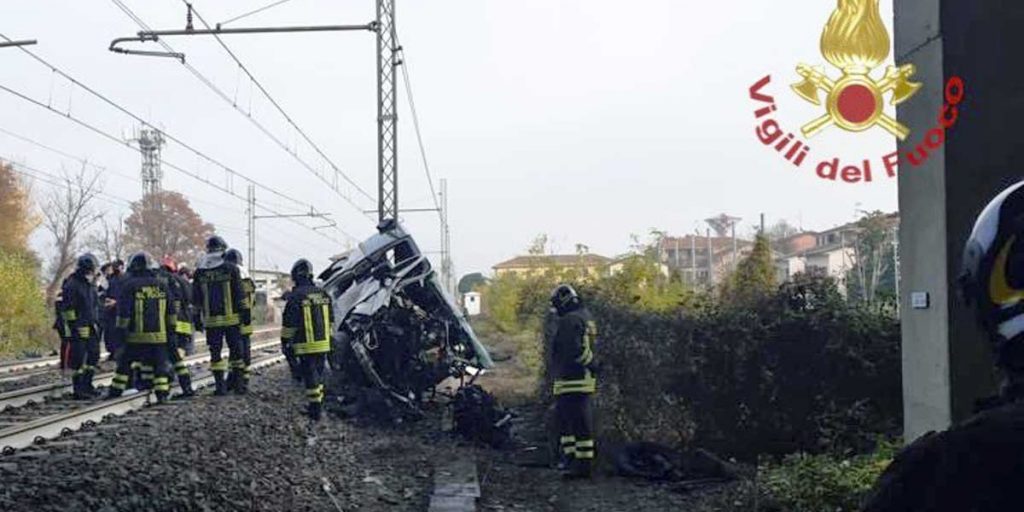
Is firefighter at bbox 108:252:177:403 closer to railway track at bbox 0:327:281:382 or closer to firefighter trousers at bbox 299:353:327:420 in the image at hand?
firefighter trousers at bbox 299:353:327:420

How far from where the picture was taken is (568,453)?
10.3 m

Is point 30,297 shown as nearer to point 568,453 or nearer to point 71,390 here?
point 71,390

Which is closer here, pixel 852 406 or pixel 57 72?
pixel 852 406

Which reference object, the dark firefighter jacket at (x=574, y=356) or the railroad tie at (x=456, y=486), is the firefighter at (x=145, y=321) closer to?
the railroad tie at (x=456, y=486)

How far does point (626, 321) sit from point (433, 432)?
3396 millimetres

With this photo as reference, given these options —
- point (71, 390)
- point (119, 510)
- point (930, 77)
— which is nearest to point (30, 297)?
point (71, 390)

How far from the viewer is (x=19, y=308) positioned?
30.0 m

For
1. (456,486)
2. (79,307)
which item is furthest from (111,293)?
(456,486)

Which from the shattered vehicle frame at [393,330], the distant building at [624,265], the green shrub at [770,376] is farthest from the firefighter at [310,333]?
the distant building at [624,265]

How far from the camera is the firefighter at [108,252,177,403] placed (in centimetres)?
1280

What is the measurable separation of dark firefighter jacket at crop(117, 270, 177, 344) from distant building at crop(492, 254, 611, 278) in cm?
1164

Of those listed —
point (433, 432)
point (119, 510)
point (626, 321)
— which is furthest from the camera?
point (433, 432)

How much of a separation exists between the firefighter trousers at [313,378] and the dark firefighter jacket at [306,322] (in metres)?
0.10

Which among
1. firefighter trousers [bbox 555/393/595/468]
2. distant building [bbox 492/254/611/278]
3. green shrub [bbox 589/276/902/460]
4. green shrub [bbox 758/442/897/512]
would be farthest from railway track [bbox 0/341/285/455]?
distant building [bbox 492/254/611/278]
